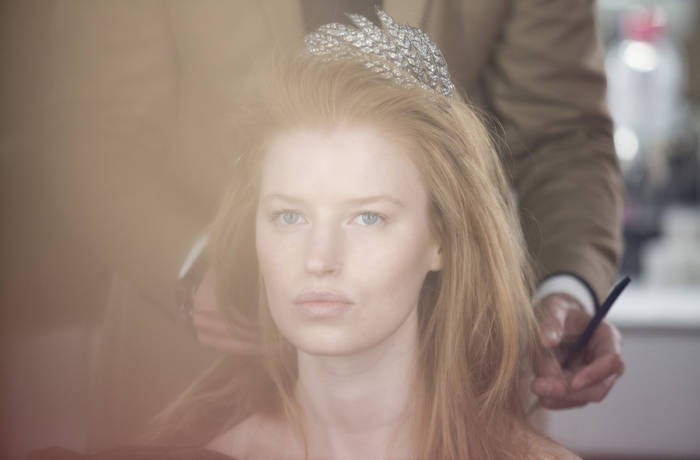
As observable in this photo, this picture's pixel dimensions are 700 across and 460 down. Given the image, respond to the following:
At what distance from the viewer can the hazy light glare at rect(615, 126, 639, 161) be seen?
1612 mm

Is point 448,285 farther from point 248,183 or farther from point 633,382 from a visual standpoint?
point 633,382

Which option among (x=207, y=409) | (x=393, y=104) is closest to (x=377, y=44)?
(x=393, y=104)

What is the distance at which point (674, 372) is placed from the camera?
1166 mm

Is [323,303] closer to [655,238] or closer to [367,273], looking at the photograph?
[367,273]

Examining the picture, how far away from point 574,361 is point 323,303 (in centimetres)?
23

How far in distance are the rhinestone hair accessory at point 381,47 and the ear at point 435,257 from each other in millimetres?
103

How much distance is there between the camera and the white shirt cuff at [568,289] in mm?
640

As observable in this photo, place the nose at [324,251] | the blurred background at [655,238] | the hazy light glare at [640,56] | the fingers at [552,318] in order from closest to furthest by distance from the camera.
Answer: the nose at [324,251], the fingers at [552,318], the blurred background at [655,238], the hazy light glare at [640,56]

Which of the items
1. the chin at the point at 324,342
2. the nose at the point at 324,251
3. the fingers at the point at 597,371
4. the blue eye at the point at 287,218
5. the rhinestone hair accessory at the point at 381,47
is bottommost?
the fingers at the point at 597,371

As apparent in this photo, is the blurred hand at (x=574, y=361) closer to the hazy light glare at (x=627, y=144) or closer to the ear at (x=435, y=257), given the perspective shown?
the ear at (x=435, y=257)

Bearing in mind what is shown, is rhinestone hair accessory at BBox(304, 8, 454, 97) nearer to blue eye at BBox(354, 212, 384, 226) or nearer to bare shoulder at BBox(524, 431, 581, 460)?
blue eye at BBox(354, 212, 384, 226)

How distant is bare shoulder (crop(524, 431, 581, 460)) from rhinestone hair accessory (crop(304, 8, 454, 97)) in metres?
0.25

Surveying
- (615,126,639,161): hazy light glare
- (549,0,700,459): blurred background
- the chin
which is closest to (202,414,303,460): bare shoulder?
the chin

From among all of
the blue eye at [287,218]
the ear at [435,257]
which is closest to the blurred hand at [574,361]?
the ear at [435,257]
